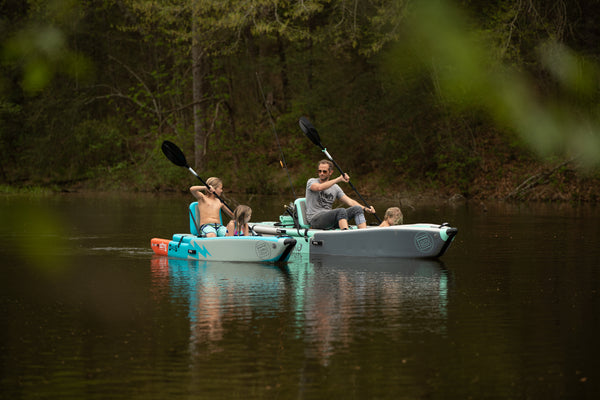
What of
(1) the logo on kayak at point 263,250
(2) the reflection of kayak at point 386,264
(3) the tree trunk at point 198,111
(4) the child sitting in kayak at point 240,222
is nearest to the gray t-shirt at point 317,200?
(2) the reflection of kayak at point 386,264

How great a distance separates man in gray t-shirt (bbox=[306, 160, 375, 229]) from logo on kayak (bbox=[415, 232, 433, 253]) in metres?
1.02

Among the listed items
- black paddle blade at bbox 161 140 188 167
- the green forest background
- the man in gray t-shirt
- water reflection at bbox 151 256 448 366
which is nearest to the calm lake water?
water reflection at bbox 151 256 448 366

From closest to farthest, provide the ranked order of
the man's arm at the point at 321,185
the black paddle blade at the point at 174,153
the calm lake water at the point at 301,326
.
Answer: the calm lake water at the point at 301,326, the man's arm at the point at 321,185, the black paddle blade at the point at 174,153

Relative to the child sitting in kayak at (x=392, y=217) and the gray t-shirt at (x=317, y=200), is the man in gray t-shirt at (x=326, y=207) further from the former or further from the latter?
the child sitting in kayak at (x=392, y=217)

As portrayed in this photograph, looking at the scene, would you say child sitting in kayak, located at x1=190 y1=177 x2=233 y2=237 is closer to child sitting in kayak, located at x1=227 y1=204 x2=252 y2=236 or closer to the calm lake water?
child sitting in kayak, located at x1=227 y1=204 x2=252 y2=236

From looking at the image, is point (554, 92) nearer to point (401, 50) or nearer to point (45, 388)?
point (401, 50)

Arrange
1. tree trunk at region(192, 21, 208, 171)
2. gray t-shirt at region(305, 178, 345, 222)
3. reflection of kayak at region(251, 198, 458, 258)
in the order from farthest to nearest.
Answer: tree trunk at region(192, 21, 208, 171)
gray t-shirt at region(305, 178, 345, 222)
reflection of kayak at region(251, 198, 458, 258)

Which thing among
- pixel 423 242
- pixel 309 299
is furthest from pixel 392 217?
pixel 309 299

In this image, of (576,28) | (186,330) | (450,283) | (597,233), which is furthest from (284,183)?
(186,330)

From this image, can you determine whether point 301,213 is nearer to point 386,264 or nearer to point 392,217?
point 392,217

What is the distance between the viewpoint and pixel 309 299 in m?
9.12

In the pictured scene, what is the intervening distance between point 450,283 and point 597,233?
7.75 metres

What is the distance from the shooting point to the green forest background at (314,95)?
27625 mm

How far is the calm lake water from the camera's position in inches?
→ 228
